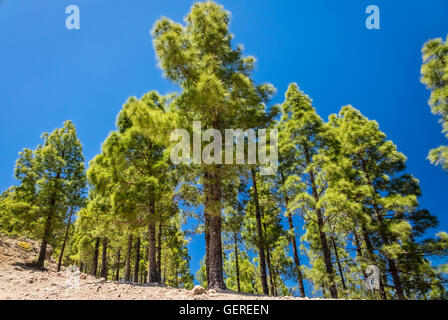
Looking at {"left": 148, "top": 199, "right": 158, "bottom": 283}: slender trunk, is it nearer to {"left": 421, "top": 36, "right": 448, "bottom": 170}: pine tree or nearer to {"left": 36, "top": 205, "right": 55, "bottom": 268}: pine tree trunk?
{"left": 36, "top": 205, "right": 55, "bottom": 268}: pine tree trunk

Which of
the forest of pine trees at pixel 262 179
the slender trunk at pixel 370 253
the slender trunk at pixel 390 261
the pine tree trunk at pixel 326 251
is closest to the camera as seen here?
the forest of pine trees at pixel 262 179

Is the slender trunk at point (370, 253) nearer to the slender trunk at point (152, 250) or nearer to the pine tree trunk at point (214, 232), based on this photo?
the pine tree trunk at point (214, 232)

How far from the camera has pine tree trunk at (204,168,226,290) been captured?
703 centimetres

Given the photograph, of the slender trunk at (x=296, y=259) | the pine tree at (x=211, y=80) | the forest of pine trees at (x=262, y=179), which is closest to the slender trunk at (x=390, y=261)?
the forest of pine trees at (x=262, y=179)

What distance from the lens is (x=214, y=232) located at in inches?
300

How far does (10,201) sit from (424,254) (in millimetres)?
23859

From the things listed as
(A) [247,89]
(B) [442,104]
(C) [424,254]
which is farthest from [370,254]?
(A) [247,89]

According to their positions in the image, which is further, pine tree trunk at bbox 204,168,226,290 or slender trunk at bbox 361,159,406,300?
Result: slender trunk at bbox 361,159,406,300

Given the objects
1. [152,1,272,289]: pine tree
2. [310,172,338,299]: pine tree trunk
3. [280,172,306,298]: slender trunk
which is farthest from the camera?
[280,172,306,298]: slender trunk

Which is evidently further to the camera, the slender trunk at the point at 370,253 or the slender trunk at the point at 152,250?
the slender trunk at the point at 370,253

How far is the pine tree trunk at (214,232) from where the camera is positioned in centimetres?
703

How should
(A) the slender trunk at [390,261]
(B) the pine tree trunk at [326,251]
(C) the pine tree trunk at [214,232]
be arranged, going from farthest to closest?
(B) the pine tree trunk at [326,251]
(A) the slender trunk at [390,261]
(C) the pine tree trunk at [214,232]

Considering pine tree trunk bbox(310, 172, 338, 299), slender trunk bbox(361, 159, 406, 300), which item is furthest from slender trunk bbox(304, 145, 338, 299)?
slender trunk bbox(361, 159, 406, 300)

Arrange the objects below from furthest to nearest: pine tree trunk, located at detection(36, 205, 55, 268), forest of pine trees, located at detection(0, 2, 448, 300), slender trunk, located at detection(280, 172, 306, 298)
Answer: pine tree trunk, located at detection(36, 205, 55, 268) → slender trunk, located at detection(280, 172, 306, 298) → forest of pine trees, located at detection(0, 2, 448, 300)
